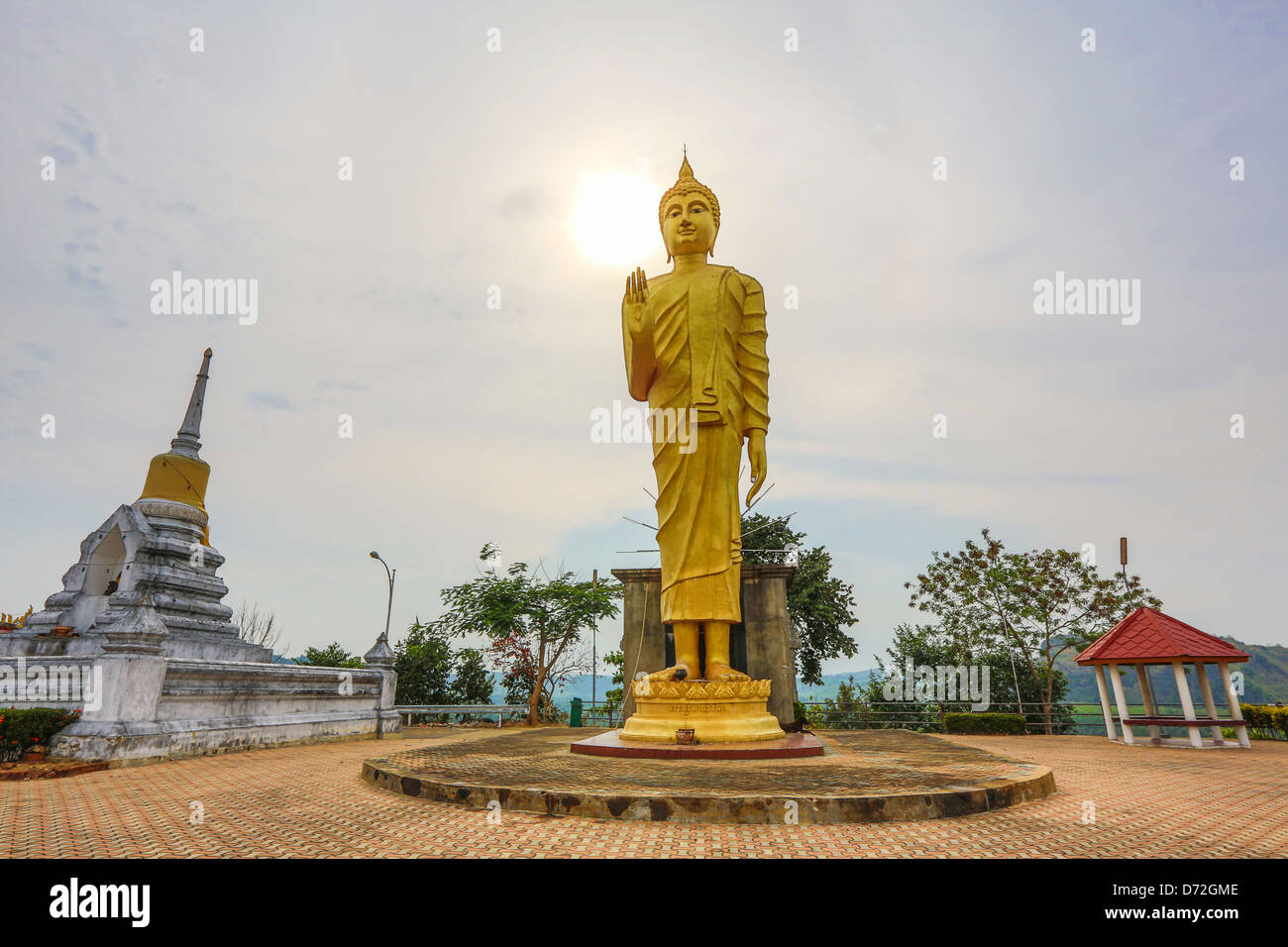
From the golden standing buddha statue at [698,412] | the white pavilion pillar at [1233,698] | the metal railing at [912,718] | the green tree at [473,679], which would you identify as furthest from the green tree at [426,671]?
the white pavilion pillar at [1233,698]

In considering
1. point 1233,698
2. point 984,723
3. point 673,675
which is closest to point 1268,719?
point 1233,698

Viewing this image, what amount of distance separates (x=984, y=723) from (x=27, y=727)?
738 inches

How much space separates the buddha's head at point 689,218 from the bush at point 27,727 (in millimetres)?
9606

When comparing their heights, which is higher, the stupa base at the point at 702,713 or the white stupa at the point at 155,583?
the white stupa at the point at 155,583

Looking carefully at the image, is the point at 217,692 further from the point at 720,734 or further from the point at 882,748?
the point at 882,748

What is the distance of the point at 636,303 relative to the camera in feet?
28.3

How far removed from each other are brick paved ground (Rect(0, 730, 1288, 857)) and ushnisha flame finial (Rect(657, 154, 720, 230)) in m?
7.82

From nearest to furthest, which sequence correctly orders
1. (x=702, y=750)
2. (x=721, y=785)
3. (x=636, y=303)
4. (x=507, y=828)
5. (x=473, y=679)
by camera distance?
(x=507, y=828) < (x=721, y=785) < (x=702, y=750) < (x=636, y=303) < (x=473, y=679)

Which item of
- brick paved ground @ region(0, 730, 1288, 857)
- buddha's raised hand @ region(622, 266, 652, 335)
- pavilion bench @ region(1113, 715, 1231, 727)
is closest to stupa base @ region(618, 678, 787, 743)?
brick paved ground @ region(0, 730, 1288, 857)

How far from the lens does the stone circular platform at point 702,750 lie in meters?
7.19

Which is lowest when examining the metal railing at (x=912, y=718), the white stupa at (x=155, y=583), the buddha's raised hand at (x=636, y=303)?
the metal railing at (x=912, y=718)

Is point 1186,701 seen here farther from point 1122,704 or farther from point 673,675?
point 673,675

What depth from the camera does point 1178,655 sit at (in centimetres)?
1310

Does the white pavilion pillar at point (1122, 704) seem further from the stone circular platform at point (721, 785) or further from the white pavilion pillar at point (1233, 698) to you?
the stone circular platform at point (721, 785)
